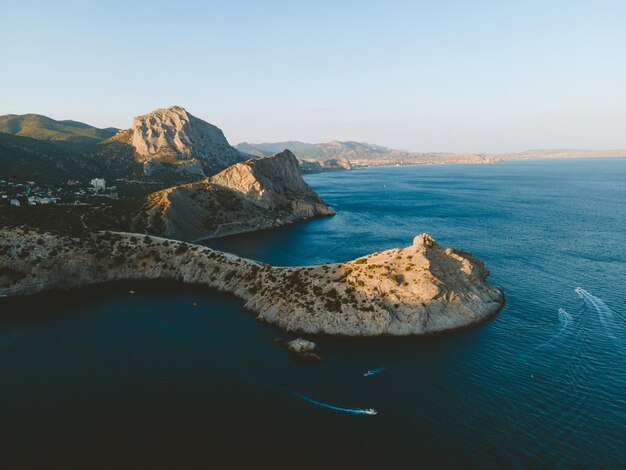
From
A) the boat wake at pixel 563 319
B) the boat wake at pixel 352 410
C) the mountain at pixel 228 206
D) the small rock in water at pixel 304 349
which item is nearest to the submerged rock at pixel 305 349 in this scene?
the small rock in water at pixel 304 349

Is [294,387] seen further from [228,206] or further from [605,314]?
[228,206]

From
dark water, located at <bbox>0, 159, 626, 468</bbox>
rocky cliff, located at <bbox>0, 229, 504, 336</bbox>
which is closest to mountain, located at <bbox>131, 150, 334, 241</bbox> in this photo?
rocky cliff, located at <bbox>0, 229, 504, 336</bbox>

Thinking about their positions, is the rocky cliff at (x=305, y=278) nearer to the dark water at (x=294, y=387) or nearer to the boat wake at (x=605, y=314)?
the dark water at (x=294, y=387)

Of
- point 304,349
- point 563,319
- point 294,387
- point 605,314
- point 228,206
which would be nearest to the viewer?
point 294,387

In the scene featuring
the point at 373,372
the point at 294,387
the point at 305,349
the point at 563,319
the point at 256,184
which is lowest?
the point at 294,387

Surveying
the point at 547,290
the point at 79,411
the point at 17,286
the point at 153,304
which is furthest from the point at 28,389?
the point at 547,290

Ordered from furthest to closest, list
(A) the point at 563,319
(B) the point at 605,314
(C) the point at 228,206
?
(C) the point at 228,206 < (B) the point at 605,314 < (A) the point at 563,319

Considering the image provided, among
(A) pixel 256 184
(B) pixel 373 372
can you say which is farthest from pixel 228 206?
(B) pixel 373 372
